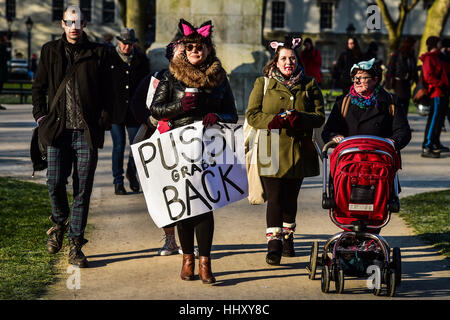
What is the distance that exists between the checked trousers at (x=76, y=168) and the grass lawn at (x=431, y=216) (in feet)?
9.99

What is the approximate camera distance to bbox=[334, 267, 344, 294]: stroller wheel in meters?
6.50

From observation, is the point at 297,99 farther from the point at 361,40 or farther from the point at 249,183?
the point at 361,40

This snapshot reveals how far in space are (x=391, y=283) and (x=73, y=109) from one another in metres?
2.83

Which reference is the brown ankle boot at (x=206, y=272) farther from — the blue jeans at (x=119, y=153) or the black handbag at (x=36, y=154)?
the blue jeans at (x=119, y=153)

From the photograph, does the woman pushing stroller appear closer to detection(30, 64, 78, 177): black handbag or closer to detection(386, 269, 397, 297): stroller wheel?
detection(386, 269, 397, 297): stroller wheel

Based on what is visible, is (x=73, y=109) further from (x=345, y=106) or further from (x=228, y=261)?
(x=345, y=106)

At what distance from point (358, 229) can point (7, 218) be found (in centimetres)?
425

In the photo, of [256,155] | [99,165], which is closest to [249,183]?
[256,155]

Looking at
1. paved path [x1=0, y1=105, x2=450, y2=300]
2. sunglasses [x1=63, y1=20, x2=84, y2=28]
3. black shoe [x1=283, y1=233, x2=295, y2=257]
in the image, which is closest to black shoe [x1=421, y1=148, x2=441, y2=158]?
paved path [x1=0, y1=105, x2=450, y2=300]

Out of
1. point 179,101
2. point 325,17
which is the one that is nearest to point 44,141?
point 179,101

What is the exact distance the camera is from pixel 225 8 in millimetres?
19719

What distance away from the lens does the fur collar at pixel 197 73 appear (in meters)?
6.90

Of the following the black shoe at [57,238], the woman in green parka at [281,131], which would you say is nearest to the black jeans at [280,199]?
the woman in green parka at [281,131]

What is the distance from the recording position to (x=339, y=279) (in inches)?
256
